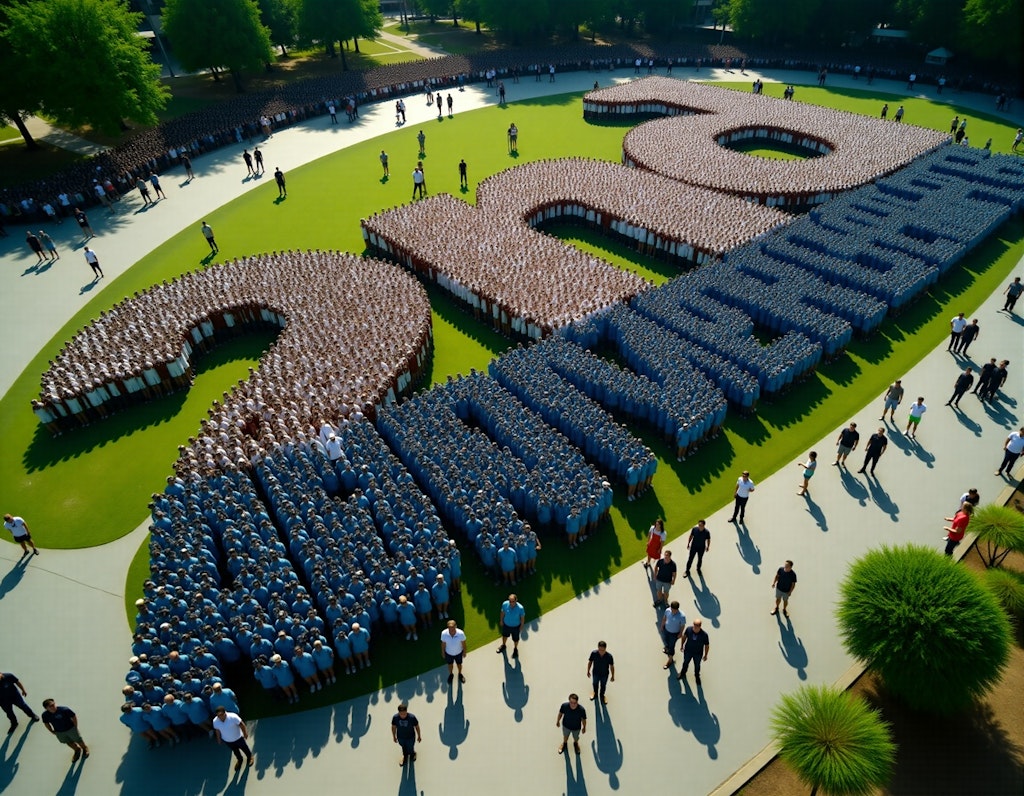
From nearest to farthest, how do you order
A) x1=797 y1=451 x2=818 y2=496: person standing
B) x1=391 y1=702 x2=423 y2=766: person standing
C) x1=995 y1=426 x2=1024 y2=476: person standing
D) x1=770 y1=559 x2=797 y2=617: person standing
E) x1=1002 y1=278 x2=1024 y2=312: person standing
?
x1=391 y1=702 x2=423 y2=766: person standing
x1=770 y1=559 x2=797 y2=617: person standing
x1=797 y1=451 x2=818 y2=496: person standing
x1=995 y1=426 x2=1024 y2=476: person standing
x1=1002 y1=278 x2=1024 y2=312: person standing

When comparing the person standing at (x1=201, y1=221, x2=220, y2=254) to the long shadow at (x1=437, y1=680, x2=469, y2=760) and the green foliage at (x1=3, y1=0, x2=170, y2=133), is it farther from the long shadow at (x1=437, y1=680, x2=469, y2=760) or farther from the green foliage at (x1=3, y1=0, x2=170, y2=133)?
the long shadow at (x1=437, y1=680, x2=469, y2=760)

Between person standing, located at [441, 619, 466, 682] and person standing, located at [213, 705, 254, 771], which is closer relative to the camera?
person standing, located at [213, 705, 254, 771]

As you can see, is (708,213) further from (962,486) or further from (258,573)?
(258,573)

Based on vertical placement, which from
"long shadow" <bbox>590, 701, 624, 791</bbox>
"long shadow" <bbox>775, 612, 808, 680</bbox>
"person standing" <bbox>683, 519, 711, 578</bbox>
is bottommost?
"long shadow" <bbox>775, 612, 808, 680</bbox>

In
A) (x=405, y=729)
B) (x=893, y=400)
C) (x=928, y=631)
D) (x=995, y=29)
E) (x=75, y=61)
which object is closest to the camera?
(x=405, y=729)

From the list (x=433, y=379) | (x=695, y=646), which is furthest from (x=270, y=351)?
(x=695, y=646)

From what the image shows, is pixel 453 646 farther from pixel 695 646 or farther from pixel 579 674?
pixel 695 646

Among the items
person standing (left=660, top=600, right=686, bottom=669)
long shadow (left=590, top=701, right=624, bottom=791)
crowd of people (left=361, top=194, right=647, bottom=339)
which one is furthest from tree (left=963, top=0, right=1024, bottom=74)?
long shadow (left=590, top=701, right=624, bottom=791)
